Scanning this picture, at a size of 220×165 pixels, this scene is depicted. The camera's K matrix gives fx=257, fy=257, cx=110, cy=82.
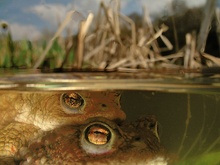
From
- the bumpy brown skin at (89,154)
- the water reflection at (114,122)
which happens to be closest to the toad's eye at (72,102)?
the water reflection at (114,122)

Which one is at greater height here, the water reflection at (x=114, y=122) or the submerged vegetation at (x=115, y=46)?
the submerged vegetation at (x=115, y=46)

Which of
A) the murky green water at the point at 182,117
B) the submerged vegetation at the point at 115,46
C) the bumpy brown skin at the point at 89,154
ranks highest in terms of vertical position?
the submerged vegetation at the point at 115,46

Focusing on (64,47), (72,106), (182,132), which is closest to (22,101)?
(72,106)

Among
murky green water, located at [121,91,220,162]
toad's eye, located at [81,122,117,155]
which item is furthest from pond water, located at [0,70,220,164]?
toad's eye, located at [81,122,117,155]

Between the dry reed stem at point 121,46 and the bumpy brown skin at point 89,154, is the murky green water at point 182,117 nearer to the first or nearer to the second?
the bumpy brown skin at point 89,154

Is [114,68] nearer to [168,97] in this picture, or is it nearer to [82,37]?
[82,37]

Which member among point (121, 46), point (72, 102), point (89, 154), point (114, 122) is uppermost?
point (121, 46)

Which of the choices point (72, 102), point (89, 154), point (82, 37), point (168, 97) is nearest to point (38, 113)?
point (72, 102)
